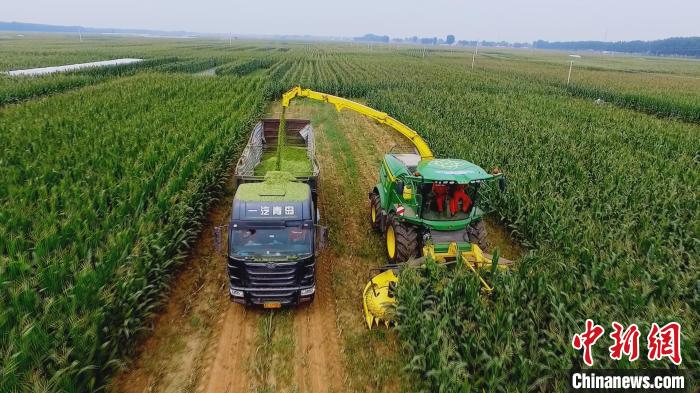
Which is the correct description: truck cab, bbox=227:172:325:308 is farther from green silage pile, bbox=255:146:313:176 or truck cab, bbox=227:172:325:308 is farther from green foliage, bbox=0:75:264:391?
green silage pile, bbox=255:146:313:176

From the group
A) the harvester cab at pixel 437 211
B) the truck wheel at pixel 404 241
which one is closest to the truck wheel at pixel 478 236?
the harvester cab at pixel 437 211

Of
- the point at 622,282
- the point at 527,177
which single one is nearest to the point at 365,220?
the point at 527,177

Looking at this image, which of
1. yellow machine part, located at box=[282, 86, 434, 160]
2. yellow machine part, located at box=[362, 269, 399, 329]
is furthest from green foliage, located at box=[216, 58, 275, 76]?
yellow machine part, located at box=[362, 269, 399, 329]

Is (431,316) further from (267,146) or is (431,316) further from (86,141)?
(86,141)

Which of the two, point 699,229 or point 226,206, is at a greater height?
point 699,229

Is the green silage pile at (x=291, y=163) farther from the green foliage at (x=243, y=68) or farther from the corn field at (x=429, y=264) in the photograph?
the green foliage at (x=243, y=68)
